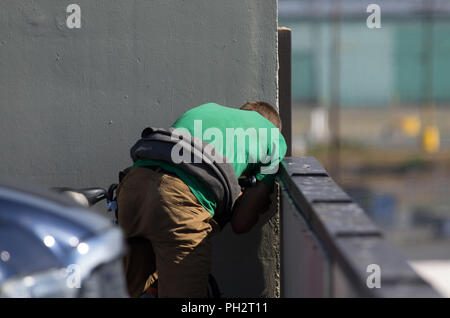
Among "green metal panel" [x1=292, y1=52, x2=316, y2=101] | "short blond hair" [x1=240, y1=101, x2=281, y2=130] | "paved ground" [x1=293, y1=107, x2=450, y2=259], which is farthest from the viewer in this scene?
"paved ground" [x1=293, y1=107, x2=450, y2=259]

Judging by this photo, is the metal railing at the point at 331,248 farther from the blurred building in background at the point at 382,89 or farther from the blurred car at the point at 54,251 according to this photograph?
the blurred building in background at the point at 382,89

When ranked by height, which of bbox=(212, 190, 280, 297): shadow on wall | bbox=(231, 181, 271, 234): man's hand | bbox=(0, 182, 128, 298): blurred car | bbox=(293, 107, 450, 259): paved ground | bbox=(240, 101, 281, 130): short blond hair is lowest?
bbox=(293, 107, 450, 259): paved ground

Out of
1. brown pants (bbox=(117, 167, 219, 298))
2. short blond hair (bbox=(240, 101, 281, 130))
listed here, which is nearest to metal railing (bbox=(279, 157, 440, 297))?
short blond hair (bbox=(240, 101, 281, 130))

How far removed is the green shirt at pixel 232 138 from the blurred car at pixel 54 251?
4.97 ft

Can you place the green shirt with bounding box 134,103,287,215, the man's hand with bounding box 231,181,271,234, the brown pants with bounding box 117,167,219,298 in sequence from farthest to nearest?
the man's hand with bounding box 231,181,271,234 < the green shirt with bounding box 134,103,287,215 < the brown pants with bounding box 117,167,219,298

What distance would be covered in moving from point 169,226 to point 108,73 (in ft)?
4.89

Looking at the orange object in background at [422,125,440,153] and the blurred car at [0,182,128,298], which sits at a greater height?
the blurred car at [0,182,128,298]

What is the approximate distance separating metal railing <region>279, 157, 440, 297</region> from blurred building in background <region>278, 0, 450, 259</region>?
1346 cm

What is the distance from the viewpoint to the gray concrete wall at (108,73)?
4461 mm

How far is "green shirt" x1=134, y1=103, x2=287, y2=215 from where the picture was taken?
3.53 m

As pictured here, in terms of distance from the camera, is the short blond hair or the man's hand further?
the short blond hair

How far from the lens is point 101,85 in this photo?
4.50 m

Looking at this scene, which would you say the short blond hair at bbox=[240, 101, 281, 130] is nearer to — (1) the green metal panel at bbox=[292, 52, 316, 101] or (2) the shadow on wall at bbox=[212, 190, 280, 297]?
(2) the shadow on wall at bbox=[212, 190, 280, 297]
